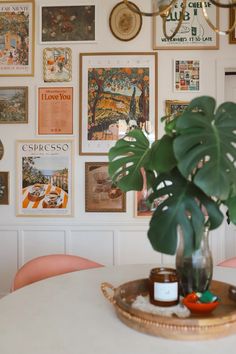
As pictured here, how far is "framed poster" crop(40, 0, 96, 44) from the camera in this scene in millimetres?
3004

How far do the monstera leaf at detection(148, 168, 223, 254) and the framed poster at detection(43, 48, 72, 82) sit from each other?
2.15 meters

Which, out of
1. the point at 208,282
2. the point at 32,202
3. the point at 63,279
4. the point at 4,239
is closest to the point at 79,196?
the point at 32,202

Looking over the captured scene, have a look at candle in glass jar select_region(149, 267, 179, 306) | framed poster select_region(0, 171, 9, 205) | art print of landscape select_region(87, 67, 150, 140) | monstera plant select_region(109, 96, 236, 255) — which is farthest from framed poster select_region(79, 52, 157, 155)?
candle in glass jar select_region(149, 267, 179, 306)

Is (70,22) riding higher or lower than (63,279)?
higher

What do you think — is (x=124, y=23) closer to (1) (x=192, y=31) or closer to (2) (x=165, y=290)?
(1) (x=192, y=31)

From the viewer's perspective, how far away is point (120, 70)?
3006 mm

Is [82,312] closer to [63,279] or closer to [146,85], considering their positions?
[63,279]

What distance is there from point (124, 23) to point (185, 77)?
65 cm

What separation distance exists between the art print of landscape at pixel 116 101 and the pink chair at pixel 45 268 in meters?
1.26

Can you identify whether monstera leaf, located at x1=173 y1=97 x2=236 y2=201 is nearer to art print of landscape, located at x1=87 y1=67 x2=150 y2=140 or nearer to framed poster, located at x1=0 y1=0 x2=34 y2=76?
art print of landscape, located at x1=87 y1=67 x2=150 y2=140

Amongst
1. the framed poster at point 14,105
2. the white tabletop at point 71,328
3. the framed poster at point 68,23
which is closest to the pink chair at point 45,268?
the white tabletop at point 71,328

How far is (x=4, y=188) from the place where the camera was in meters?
3.07

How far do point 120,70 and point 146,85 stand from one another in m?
0.24

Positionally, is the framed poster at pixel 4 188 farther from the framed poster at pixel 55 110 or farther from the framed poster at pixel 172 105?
the framed poster at pixel 172 105
